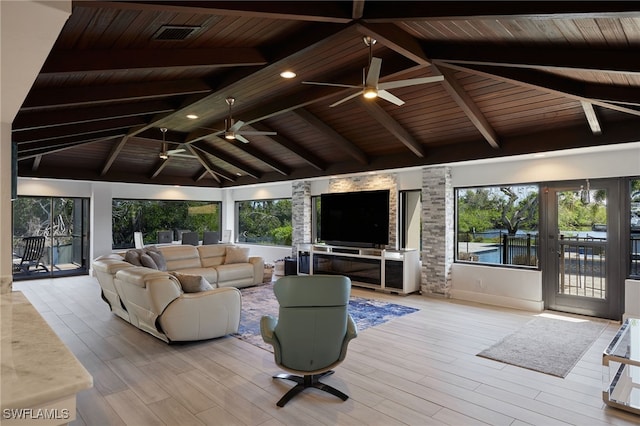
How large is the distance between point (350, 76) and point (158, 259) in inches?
182

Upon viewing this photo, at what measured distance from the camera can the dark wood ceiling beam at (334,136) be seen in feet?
22.0

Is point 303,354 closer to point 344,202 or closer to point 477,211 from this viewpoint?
point 477,211

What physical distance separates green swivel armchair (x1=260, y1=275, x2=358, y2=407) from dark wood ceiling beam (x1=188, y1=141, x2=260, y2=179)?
7.34 meters

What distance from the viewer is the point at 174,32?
3.26 metres

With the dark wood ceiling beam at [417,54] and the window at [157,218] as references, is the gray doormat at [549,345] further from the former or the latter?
the window at [157,218]

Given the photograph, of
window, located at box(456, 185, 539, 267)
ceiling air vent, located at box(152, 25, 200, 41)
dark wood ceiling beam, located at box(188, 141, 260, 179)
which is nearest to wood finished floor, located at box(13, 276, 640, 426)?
window, located at box(456, 185, 539, 267)

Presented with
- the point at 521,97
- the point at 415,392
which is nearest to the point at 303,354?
the point at 415,392

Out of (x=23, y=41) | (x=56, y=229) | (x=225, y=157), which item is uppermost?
(x=225, y=157)

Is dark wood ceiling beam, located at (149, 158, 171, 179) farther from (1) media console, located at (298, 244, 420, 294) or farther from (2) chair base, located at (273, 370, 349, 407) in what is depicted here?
(2) chair base, located at (273, 370, 349, 407)

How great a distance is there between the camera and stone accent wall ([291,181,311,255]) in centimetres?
984

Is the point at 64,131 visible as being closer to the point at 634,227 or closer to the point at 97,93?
the point at 97,93

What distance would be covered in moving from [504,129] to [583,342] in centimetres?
327

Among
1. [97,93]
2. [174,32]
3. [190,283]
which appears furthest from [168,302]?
[174,32]

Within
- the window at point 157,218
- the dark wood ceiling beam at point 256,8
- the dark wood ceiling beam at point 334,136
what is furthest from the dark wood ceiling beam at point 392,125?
the window at point 157,218
